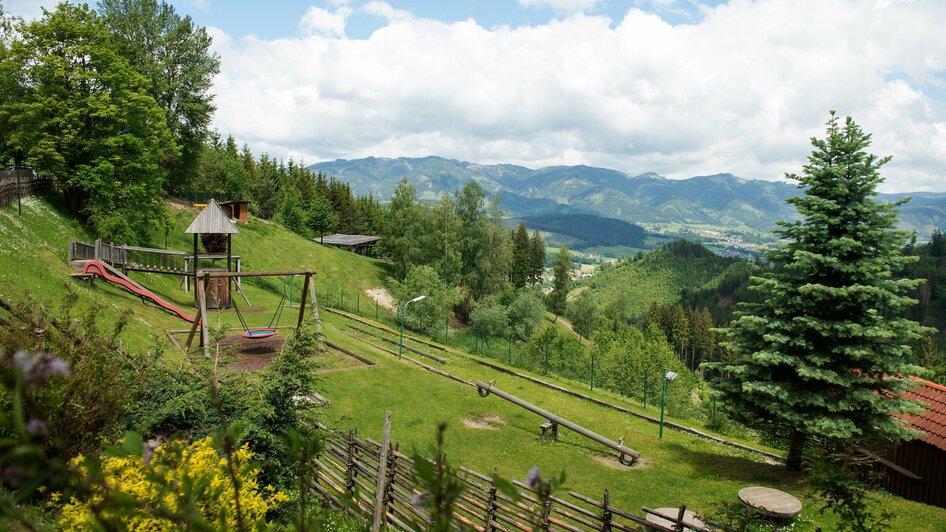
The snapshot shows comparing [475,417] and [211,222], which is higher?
[211,222]

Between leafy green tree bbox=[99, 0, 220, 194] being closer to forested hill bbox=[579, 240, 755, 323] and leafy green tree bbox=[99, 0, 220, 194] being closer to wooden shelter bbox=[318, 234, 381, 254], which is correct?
wooden shelter bbox=[318, 234, 381, 254]

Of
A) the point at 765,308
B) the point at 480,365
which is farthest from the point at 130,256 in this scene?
the point at 765,308

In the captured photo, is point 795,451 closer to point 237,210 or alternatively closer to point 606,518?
point 606,518

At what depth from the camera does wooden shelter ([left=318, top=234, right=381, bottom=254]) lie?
224ft

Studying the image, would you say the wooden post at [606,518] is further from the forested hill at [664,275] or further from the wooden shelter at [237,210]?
the forested hill at [664,275]

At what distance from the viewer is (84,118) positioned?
29.1m

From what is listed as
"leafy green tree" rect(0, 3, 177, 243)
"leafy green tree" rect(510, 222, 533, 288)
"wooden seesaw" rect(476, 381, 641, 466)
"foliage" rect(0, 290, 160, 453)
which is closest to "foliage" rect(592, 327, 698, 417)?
"wooden seesaw" rect(476, 381, 641, 466)

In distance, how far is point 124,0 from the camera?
1628 inches

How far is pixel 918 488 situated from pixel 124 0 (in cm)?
5276

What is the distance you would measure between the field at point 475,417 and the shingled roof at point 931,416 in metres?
2.07

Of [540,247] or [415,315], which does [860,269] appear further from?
[540,247]

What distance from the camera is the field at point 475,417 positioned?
13891 millimetres

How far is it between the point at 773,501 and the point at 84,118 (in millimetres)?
34181

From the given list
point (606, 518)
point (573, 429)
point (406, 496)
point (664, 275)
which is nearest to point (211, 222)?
point (573, 429)
